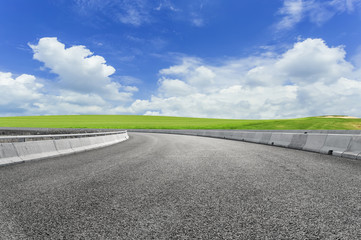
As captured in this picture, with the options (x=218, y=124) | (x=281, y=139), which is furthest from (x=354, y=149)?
(x=218, y=124)

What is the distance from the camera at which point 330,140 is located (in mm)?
10789

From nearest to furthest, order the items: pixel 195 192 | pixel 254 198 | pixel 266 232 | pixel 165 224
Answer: pixel 266 232
pixel 165 224
pixel 254 198
pixel 195 192

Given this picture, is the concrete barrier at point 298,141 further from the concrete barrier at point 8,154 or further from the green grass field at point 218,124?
the green grass field at point 218,124

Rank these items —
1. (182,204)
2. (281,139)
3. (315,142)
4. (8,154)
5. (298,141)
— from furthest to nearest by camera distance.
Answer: (281,139), (298,141), (315,142), (8,154), (182,204)

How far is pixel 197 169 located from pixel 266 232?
4115 millimetres

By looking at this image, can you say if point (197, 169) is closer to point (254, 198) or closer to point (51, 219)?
point (254, 198)

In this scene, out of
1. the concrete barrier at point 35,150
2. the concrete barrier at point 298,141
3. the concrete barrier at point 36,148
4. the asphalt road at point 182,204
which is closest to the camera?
the asphalt road at point 182,204

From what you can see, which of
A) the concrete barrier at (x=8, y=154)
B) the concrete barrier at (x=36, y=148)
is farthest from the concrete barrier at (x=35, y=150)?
the concrete barrier at (x=8, y=154)

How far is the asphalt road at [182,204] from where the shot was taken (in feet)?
9.66

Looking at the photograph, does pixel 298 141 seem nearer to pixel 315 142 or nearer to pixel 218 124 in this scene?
pixel 315 142

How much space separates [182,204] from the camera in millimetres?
3887

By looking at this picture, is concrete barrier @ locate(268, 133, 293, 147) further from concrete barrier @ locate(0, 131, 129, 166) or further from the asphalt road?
concrete barrier @ locate(0, 131, 129, 166)

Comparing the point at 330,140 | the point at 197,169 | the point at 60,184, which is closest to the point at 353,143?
the point at 330,140

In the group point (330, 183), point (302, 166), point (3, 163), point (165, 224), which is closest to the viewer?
point (165, 224)
